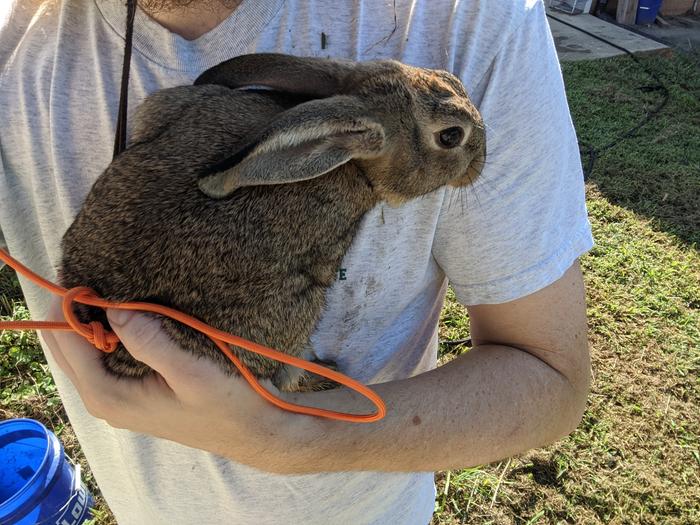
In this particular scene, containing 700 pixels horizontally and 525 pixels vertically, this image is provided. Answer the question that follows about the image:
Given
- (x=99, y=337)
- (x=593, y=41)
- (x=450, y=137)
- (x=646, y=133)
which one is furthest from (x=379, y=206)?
(x=593, y=41)

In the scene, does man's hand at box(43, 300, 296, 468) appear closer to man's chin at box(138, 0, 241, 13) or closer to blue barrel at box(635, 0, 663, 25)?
man's chin at box(138, 0, 241, 13)

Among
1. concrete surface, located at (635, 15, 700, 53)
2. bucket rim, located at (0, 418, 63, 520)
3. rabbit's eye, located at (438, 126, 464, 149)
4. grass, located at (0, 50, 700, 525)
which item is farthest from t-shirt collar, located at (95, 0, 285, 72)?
concrete surface, located at (635, 15, 700, 53)

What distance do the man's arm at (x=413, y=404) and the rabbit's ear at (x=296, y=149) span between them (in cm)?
37

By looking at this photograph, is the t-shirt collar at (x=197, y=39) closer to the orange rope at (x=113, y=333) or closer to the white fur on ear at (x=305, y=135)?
the white fur on ear at (x=305, y=135)

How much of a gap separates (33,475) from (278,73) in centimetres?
235

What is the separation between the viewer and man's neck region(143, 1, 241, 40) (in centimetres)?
146

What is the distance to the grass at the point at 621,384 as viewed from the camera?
3365 mm

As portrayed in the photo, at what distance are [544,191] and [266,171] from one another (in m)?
0.70

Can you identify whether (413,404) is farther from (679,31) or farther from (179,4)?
(679,31)

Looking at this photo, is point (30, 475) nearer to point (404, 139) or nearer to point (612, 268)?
point (404, 139)

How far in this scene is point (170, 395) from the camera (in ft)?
4.36

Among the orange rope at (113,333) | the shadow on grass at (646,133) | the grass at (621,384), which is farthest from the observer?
the shadow on grass at (646,133)

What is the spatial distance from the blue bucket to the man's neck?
6.95 feet

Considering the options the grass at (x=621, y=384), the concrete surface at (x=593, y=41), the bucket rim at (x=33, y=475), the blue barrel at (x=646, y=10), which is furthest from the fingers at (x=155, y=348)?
the blue barrel at (x=646, y=10)
